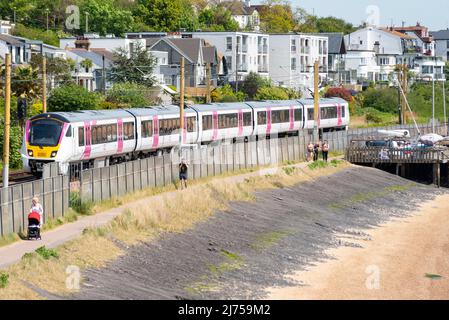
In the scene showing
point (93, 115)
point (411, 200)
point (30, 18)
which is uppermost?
point (30, 18)

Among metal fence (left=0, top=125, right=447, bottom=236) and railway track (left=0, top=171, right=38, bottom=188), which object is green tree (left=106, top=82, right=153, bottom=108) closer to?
metal fence (left=0, top=125, right=447, bottom=236)

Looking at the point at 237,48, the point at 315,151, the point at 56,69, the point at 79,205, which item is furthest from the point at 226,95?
the point at 79,205

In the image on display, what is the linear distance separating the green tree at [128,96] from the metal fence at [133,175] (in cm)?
1788

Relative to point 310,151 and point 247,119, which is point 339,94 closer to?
point 247,119

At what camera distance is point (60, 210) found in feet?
143

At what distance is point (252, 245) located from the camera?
147ft

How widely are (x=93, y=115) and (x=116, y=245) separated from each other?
1807cm

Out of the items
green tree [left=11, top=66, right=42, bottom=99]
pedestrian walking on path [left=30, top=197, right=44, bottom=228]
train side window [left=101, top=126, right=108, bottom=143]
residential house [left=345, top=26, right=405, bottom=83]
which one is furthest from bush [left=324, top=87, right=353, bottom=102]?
pedestrian walking on path [left=30, top=197, right=44, bottom=228]

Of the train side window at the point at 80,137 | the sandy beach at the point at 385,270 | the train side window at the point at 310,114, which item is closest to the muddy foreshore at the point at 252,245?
the sandy beach at the point at 385,270

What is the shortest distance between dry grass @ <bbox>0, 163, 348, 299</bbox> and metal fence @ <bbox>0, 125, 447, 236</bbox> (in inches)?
30.9

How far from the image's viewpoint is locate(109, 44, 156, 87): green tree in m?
105

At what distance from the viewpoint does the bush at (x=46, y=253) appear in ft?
113

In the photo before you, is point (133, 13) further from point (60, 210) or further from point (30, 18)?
point (60, 210)

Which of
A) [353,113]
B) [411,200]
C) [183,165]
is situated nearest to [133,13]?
[353,113]
